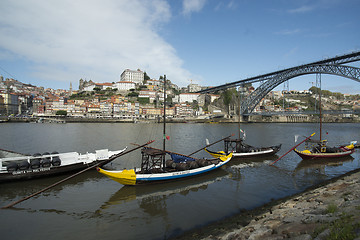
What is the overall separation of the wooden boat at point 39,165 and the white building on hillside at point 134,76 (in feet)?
360

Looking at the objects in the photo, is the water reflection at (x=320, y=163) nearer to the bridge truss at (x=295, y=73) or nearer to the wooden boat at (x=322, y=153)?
the wooden boat at (x=322, y=153)

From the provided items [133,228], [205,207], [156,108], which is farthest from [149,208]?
[156,108]

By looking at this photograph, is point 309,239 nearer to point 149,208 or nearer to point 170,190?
point 149,208

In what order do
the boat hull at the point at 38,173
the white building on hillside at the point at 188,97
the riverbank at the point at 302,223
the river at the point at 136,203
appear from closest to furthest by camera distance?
the riverbank at the point at 302,223 < the river at the point at 136,203 < the boat hull at the point at 38,173 < the white building on hillside at the point at 188,97

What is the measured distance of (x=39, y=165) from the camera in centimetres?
1189

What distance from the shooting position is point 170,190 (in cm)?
1045

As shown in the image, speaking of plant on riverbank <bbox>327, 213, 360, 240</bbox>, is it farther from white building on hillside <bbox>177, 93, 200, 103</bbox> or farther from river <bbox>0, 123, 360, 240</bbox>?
white building on hillside <bbox>177, 93, 200, 103</bbox>

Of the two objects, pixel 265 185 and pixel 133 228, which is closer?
pixel 133 228

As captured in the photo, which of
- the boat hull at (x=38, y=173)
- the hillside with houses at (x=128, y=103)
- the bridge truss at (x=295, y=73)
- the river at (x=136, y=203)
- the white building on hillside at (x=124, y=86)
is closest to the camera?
the river at (x=136, y=203)

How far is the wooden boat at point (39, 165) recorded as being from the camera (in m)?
11.2

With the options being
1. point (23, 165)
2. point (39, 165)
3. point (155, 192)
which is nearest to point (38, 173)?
point (39, 165)

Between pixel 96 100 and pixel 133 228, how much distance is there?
318ft

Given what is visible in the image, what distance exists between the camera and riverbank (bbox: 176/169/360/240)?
14.5 feet

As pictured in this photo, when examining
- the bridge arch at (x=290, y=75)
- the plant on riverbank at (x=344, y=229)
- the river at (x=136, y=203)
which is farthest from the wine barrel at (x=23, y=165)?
the bridge arch at (x=290, y=75)
